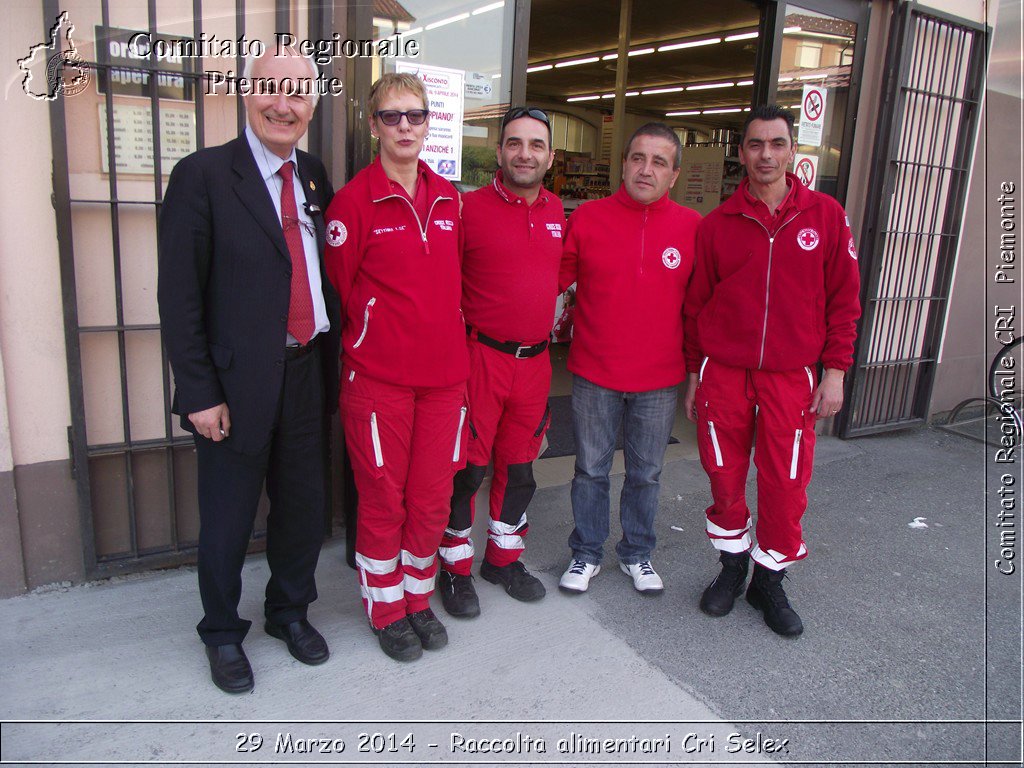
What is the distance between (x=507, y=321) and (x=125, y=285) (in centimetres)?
154

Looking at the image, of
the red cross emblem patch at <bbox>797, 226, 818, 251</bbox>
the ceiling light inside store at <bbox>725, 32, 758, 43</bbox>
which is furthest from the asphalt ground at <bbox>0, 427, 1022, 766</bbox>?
the ceiling light inside store at <bbox>725, 32, 758, 43</bbox>

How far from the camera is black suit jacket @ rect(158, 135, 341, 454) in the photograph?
87.2 inches

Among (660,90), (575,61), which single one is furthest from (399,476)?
(660,90)

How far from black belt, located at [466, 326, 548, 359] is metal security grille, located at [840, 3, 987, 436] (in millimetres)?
3509

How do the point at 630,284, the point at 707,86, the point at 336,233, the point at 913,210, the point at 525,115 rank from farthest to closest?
1. the point at 707,86
2. the point at 913,210
3. the point at 630,284
4. the point at 525,115
5. the point at 336,233

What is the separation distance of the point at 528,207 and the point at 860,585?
239cm

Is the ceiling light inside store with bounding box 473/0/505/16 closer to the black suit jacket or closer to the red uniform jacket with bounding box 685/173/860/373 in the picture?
the red uniform jacket with bounding box 685/173/860/373

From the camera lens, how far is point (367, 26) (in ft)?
10.5

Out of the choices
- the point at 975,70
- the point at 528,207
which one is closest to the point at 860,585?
the point at 528,207

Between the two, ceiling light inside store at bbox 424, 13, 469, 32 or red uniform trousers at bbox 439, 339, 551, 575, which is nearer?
red uniform trousers at bbox 439, 339, 551, 575

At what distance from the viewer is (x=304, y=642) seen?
105 inches

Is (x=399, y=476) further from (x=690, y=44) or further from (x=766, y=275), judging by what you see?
(x=690, y=44)

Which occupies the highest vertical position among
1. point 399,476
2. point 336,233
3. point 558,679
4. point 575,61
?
point 575,61

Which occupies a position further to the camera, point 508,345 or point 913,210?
point 913,210
